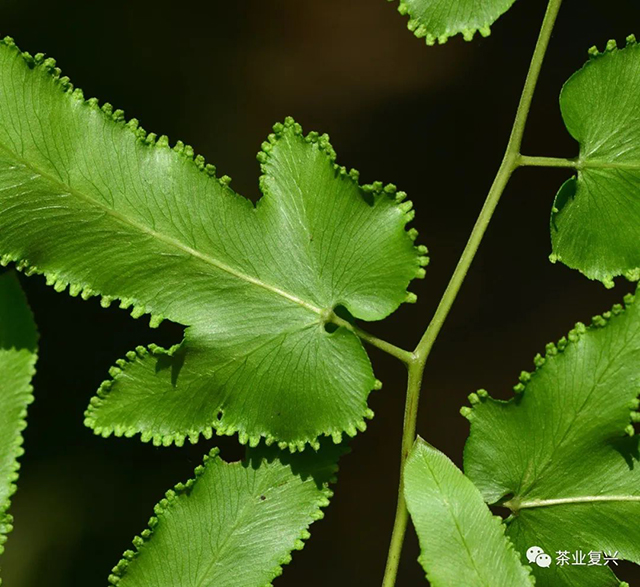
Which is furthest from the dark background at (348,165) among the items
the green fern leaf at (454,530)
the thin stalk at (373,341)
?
the green fern leaf at (454,530)

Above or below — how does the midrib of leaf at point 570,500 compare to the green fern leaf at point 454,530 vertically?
above

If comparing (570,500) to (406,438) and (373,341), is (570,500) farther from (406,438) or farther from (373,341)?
(373,341)

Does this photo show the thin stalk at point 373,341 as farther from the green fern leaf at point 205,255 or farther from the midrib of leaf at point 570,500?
the midrib of leaf at point 570,500

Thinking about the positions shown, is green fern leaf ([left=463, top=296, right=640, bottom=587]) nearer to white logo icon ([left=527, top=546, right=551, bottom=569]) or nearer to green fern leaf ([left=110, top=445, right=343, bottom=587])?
white logo icon ([left=527, top=546, right=551, bottom=569])

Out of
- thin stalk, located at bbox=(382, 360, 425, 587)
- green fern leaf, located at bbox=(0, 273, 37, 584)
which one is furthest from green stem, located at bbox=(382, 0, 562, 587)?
green fern leaf, located at bbox=(0, 273, 37, 584)

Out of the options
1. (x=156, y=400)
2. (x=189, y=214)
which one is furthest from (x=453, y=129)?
(x=156, y=400)

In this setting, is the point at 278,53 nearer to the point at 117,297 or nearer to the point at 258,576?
the point at 117,297

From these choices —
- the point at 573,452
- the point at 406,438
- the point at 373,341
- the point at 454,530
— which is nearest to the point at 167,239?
the point at 373,341
